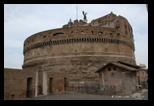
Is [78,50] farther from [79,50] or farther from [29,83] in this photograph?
[29,83]

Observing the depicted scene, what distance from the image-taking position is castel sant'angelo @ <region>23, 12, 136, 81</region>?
64.8 feet

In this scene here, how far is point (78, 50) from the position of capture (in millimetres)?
20469

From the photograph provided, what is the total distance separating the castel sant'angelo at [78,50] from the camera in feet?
64.8

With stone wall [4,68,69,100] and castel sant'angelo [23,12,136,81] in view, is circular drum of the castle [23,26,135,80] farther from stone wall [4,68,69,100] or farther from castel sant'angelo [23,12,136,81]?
stone wall [4,68,69,100]

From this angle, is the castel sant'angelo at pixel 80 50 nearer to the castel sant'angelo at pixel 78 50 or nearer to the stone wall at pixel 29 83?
the castel sant'angelo at pixel 78 50

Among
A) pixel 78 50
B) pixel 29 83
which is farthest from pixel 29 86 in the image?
pixel 78 50

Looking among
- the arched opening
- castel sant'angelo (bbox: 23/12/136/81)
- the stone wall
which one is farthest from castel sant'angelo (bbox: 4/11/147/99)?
the arched opening

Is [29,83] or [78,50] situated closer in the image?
[29,83]

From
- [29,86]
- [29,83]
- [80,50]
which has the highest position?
[80,50]

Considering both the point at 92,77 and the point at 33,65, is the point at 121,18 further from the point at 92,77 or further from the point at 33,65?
the point at 33,65

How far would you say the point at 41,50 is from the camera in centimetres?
2188

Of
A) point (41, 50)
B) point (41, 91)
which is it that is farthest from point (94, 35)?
point (41, 91)

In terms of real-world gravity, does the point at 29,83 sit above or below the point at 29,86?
above

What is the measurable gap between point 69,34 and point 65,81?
721cm
